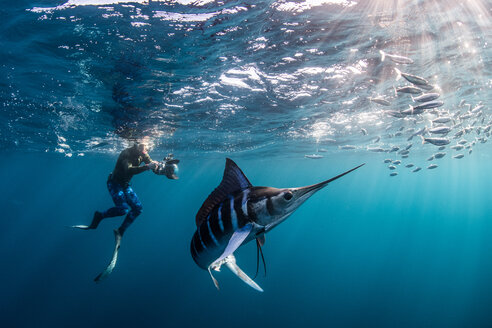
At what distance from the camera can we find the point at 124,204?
669cm

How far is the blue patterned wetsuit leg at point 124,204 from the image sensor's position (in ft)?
21.5

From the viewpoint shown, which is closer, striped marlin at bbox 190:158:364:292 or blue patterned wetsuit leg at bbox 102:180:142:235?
striped marlin at bbox 190:158:364:292

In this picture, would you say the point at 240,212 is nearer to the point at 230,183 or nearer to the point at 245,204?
the point at 245,204

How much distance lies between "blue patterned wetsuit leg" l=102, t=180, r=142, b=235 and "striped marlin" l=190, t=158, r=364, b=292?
5249mm

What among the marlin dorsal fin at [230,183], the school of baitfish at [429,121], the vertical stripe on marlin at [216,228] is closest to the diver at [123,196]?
the marlin dorsal fin at [230,183]

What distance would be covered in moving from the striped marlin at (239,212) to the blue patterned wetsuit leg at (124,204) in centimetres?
525

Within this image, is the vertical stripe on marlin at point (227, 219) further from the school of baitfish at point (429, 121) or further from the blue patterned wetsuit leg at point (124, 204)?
the blue patterned wetsuit leg at point (124, 204)

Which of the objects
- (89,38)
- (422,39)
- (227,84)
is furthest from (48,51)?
(422,39)

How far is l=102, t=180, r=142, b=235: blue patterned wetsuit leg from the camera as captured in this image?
657cm

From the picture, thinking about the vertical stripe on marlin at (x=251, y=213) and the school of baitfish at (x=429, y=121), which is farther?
the school of baitfish at (x=429, y=121)

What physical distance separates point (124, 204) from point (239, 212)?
5.98m

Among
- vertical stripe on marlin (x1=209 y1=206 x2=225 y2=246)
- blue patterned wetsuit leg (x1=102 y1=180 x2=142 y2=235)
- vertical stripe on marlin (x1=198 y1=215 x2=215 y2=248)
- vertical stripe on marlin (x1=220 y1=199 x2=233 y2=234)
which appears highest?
vertical stripe on marlin (x1=220 y1=199 x2=233 y2=234)

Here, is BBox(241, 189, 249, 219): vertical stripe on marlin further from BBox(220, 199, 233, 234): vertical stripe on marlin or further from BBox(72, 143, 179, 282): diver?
BBox(72, 143, 179, 282): diver

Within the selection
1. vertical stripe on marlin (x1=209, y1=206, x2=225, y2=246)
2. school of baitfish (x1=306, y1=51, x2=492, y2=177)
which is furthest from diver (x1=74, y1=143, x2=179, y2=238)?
school of baitfish (x1=306, y1=51, x2=492, y2=177)
